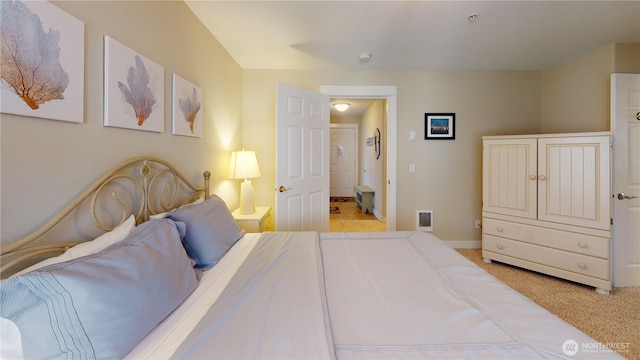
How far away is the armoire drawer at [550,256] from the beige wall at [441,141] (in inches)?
18.8

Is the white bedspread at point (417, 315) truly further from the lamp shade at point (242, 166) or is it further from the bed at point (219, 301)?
the lamp shade at point (242, 166)

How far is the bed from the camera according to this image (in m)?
0.62

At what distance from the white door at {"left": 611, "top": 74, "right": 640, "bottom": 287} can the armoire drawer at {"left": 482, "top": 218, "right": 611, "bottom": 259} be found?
8.5 inches

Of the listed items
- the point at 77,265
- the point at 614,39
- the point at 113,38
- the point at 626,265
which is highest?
the point at 614,39

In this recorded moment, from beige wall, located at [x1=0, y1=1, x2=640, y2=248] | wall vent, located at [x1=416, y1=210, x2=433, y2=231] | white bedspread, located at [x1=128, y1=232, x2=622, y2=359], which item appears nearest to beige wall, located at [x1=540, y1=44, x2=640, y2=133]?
beige wall, located at [x1=0, y1=1, x2=640, y2=248]

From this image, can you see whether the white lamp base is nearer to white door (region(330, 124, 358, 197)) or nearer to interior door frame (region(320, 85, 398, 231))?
interior door frame (region(320, 85, 398, 231))

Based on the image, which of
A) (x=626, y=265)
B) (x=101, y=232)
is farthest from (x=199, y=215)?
(x=626, y=265)

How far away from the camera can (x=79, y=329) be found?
2.01ft

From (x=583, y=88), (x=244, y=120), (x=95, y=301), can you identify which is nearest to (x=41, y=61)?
(x=95, y=301)

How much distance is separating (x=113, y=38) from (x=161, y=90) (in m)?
0.36

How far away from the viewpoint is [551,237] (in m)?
2.39

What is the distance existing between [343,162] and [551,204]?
4937 mm

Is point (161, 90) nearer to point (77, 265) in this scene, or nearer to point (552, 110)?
point (77, 265)

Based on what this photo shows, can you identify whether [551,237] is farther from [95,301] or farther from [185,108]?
[185,108]
